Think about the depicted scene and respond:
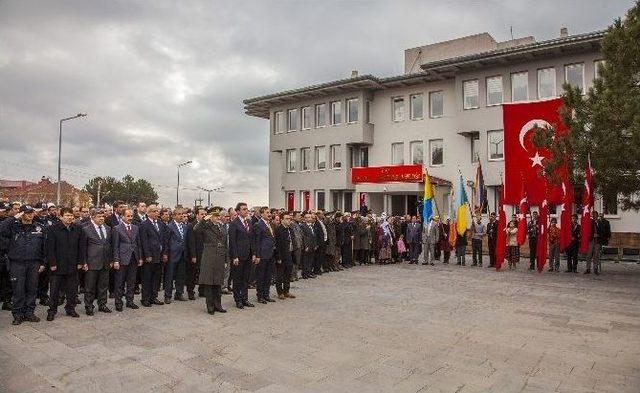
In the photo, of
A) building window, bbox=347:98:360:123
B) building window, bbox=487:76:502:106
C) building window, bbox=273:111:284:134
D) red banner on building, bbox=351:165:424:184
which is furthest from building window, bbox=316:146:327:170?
building window, bbox=487:76:502:106

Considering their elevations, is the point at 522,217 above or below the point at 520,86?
below

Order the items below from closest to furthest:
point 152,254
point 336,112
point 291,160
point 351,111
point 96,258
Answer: point 96,258 < point 152,254 < point 351,111 < point 336,112 < point 291,160

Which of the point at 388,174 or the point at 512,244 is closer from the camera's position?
the point at 512,244

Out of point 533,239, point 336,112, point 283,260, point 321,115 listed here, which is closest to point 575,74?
point 533,239

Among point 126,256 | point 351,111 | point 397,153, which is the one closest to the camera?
point 126,256

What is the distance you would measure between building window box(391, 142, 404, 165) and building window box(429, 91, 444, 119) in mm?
3117

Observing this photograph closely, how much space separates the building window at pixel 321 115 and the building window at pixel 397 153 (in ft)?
19.7

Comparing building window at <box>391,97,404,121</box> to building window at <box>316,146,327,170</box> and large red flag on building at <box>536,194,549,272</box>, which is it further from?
large red flag on building at <box>536,194,549,272</box>

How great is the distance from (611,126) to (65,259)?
15.0 metres

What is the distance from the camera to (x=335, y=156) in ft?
125

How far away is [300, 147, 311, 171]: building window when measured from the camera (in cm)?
3944

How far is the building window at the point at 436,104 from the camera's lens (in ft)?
110

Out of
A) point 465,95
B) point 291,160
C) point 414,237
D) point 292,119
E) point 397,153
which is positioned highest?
point 292,119

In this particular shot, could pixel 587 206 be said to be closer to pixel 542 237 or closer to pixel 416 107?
pixel 542 237
